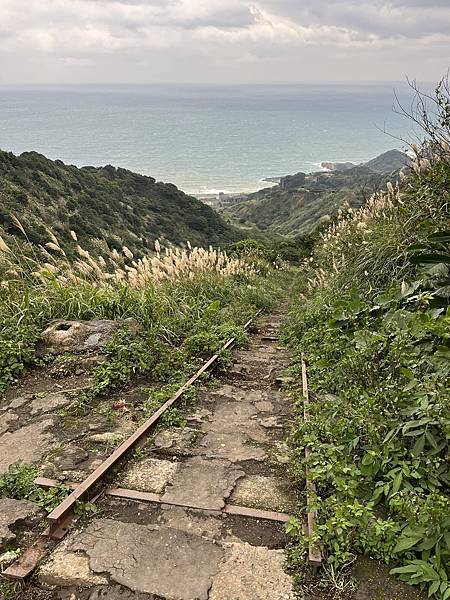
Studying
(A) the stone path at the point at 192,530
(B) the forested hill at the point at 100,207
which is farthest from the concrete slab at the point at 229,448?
(B) the forested hill at the point at 100,207

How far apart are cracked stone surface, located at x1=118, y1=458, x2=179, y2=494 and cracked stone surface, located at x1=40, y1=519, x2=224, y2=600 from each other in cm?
37

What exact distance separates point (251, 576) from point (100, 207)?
40531mm

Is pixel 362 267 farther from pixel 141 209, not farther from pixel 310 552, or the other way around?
pixel 141 209

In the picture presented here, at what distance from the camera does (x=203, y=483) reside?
316 centimetres

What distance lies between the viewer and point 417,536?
228 cm

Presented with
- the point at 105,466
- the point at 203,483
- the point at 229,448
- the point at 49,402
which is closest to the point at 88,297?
the point at 49,402

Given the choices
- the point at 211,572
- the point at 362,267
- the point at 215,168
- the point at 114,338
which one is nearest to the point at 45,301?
the point at 114,338

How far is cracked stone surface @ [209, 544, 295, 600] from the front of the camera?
224cm

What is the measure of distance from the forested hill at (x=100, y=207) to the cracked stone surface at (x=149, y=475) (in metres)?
23.8

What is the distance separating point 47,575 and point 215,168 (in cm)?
13869

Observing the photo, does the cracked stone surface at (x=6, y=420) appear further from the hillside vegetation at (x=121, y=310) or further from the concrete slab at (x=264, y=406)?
the concrete slab at (x=264, y=406)

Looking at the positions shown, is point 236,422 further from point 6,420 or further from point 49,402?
point 6,420

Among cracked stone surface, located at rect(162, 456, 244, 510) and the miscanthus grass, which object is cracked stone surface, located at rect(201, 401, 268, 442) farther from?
the miscanthus grass

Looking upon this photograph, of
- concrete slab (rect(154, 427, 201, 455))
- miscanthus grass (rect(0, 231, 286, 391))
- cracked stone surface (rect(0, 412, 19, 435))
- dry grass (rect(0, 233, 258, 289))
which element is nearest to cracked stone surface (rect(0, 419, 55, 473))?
cracked stone surface (rect(0, 412, 19, 435))
